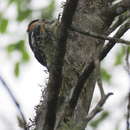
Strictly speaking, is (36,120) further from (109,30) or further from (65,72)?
(109,30)

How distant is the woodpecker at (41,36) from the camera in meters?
3.81

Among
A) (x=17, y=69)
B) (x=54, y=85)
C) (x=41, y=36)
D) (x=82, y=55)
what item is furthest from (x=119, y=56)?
(x=54, y=85)

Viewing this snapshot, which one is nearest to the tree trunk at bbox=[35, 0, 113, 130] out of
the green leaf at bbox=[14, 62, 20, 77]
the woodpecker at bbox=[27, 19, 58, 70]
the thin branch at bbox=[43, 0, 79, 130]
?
the thin branch at bbox=[43, 0, 79, 130]

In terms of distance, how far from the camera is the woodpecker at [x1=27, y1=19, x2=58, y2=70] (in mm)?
3811

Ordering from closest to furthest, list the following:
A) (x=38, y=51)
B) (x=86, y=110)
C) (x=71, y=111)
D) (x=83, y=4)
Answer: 1. (x=71, y=111)
2. (x=86, y=110)
3. (x=83, y=4)
4. (x=38, y=51)

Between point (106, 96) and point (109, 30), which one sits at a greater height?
point (109, 30)

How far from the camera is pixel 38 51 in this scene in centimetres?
410

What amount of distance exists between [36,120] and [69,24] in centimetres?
95

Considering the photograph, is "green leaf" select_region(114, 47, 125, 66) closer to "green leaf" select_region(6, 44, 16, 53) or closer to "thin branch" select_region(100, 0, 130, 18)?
"green leaf" select_region(6, 44, 16, 53)

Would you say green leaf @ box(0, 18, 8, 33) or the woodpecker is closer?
the woodpecker

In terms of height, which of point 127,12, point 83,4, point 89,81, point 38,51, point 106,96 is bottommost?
point 106,96

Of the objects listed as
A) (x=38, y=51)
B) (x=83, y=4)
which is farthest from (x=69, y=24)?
(x=38, y=51)

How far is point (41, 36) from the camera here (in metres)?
4.10

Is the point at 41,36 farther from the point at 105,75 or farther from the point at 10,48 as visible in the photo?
the point at 105,75
